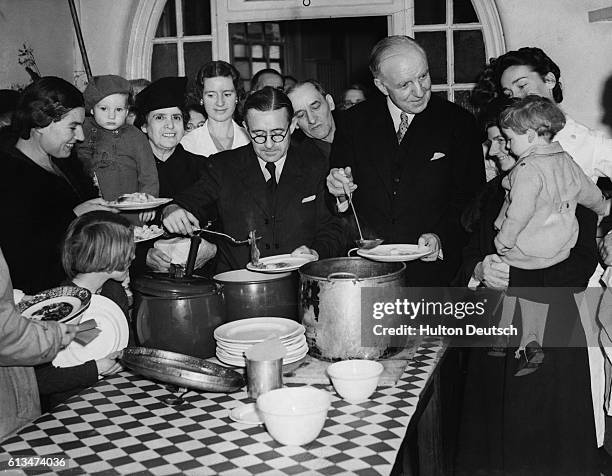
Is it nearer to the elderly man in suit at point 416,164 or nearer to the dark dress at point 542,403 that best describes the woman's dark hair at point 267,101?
the elderly man in suit at point 416,164

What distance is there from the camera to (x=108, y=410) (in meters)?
1.93

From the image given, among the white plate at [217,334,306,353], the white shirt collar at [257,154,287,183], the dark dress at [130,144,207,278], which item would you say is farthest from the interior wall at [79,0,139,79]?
the white plate at [217,334,306,353]

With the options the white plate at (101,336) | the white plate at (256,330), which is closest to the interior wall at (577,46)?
the white plate at (256,330)

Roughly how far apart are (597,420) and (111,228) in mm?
2471

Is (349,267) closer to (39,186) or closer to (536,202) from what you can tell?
(536,202)

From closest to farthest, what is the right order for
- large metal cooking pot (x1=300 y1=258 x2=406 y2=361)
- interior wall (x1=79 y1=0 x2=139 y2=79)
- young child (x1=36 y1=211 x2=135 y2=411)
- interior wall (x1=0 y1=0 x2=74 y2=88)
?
large metal cooking pot (x1=300 y1=258 x2=406 y2=361), young child (x1=36 y1=211 x2=135 y2=411), interior wall (x1=0 y1=0 x2=74 y2=88), interior wall (x1=79 y1=0 x2=139 y2=79)

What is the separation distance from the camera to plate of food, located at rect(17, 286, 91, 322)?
2.01 metres

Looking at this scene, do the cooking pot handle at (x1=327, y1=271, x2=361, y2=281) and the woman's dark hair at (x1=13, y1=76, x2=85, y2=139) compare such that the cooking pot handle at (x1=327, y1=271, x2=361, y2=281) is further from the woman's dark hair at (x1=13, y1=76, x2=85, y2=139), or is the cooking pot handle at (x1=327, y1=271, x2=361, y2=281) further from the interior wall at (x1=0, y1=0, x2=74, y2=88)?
the interior wall at (x1=0, y1=0, x2=74, y2=88)

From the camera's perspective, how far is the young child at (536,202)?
2746 millimetres

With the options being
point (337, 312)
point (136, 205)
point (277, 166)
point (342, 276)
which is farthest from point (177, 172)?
point (337, 312)

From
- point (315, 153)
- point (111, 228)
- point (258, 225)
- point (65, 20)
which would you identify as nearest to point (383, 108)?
point (315, 153)

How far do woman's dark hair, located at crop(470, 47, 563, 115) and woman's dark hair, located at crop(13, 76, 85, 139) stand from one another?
184cm

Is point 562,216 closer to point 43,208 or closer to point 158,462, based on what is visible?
point 158,462

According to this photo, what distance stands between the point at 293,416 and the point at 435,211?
170cm
